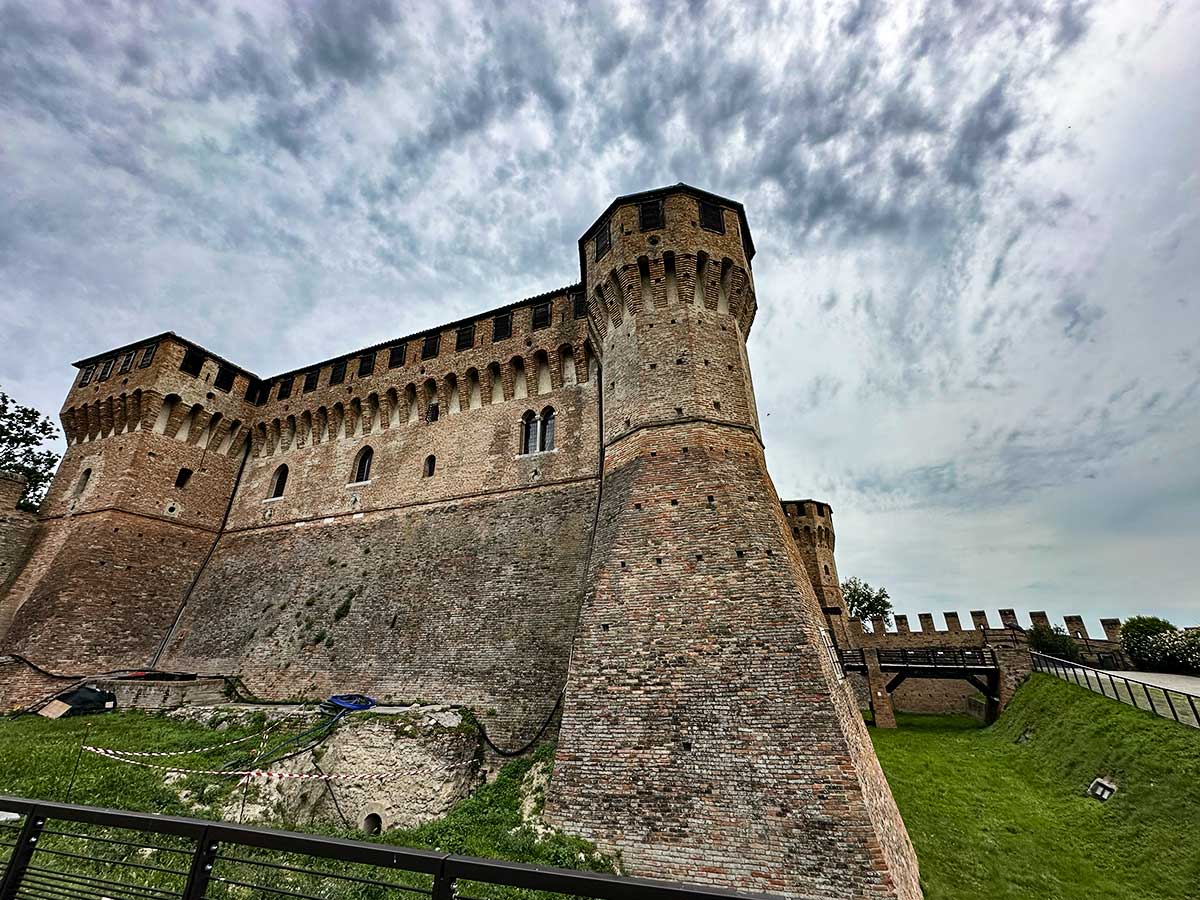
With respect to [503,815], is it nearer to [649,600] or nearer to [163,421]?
[649,600]

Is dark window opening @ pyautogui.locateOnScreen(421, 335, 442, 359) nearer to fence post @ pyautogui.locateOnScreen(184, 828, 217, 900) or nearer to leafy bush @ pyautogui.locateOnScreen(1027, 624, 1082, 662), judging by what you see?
fence post @ pyautogui.locateOnScreen(184, 828, 217, 900)

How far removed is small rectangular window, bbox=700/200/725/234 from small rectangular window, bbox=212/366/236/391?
2030 cm

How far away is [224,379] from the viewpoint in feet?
73.2

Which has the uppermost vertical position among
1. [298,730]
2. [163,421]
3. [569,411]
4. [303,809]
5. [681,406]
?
[163,421]

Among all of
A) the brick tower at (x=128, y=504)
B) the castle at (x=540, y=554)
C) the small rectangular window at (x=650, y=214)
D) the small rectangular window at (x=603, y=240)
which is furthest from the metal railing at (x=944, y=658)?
the brick tower at (x=128, y=504)

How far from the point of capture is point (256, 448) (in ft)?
73.1

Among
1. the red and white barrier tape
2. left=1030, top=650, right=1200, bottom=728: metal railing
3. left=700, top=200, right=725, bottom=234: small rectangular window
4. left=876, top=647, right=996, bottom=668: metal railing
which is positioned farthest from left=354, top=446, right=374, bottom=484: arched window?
left=1030, top=650, right=1200, bottom=728: metal railing

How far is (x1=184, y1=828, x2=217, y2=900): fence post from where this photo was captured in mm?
2832

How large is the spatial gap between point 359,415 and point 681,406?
13.3m

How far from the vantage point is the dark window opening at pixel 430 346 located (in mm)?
19219

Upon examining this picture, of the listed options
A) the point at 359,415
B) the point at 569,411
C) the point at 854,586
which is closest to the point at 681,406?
the point at 569,411

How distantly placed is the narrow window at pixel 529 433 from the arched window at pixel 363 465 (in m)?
6.33

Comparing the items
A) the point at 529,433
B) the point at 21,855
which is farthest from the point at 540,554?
the point at 21,855

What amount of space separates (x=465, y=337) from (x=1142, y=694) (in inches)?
833
